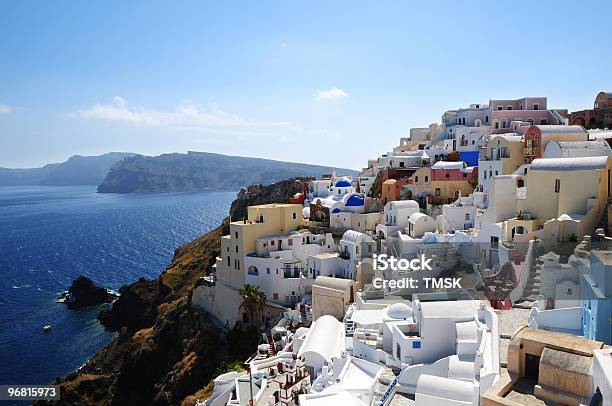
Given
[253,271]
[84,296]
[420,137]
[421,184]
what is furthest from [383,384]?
[84,296]

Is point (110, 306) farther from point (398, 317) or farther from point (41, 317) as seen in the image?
point (398, 317)

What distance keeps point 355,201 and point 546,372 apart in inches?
1165

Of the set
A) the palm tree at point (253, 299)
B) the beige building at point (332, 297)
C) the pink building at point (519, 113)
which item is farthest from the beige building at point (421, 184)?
the palm tree at point (253, 299)

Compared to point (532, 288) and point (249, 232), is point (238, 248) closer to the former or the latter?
point (249, 232)

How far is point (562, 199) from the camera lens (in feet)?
81.1

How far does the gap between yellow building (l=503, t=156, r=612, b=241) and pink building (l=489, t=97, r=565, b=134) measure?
742 inches

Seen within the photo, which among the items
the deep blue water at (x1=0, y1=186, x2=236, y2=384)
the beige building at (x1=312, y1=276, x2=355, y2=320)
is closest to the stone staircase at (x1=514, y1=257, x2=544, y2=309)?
the beige building at (x1=312, y1=276, x2=355, y2=320)

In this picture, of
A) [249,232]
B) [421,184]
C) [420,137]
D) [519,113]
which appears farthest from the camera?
[420,137]

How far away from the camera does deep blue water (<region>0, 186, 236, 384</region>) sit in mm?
49250

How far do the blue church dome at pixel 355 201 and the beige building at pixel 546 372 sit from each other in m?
28.0

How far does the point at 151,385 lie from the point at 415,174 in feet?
94.5

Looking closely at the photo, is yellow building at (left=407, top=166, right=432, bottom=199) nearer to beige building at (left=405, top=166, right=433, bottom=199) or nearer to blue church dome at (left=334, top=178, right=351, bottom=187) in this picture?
beige building at (left=405, top=166, right=433, bottom=199)

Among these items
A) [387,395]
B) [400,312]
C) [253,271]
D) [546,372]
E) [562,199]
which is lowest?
[387,395]

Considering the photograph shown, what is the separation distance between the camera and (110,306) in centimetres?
6475
